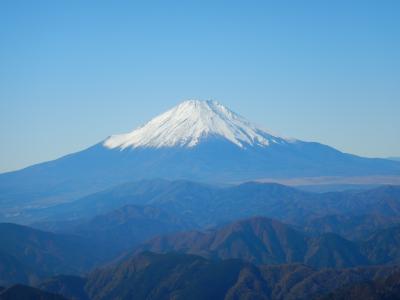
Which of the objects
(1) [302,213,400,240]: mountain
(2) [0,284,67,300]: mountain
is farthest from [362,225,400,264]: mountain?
(2) [0,284,67,300]: mountain

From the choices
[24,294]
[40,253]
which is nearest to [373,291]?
[24,294]

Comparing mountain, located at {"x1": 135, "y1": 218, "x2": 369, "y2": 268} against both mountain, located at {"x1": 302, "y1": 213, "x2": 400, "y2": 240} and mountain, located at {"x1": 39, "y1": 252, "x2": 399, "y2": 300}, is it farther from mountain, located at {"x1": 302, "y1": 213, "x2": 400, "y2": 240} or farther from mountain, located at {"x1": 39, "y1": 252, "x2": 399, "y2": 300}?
mountain, located at {"x1": 39, "y1": 252, "x2": 399, "y2": 300}

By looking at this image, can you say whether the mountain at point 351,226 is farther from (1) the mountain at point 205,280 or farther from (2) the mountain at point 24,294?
(2) the mountain at point 24,294

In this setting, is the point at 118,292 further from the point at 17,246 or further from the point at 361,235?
the point at 361,235

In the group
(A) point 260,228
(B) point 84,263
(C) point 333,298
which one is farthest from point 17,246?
(C) point 333,298

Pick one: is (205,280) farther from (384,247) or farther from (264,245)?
(384,247)
